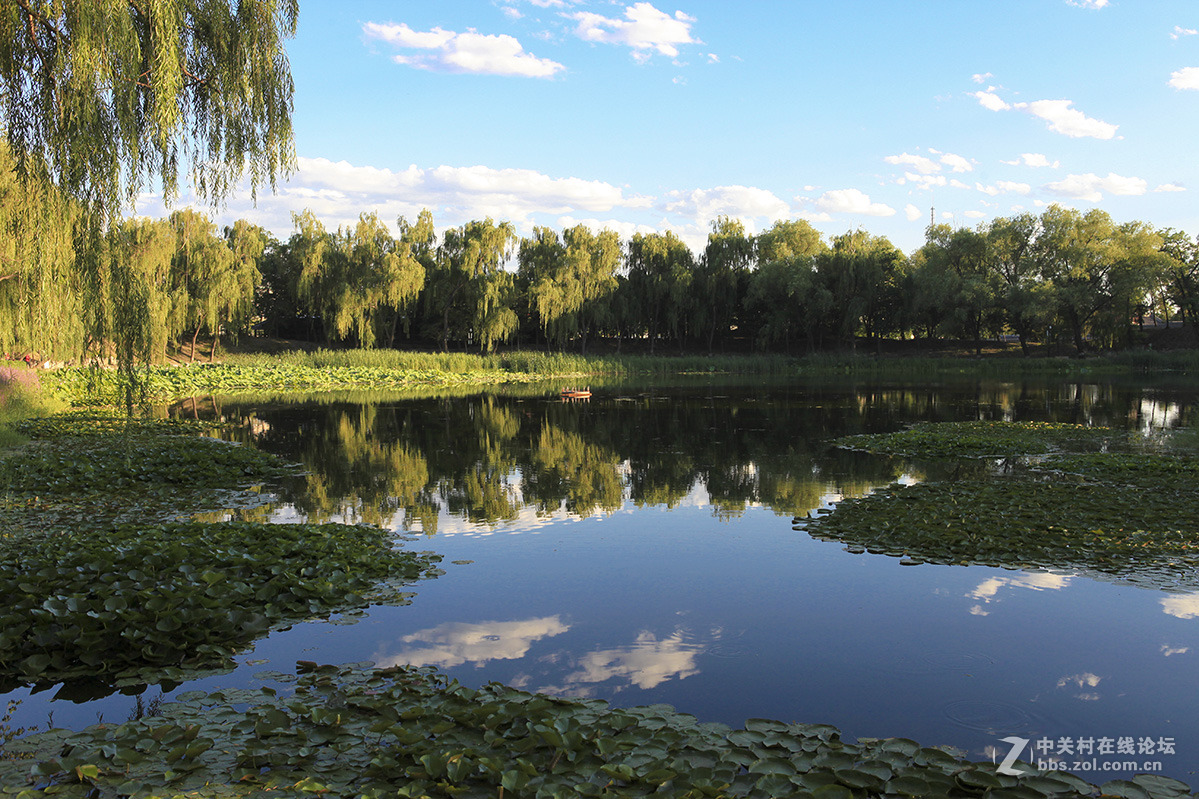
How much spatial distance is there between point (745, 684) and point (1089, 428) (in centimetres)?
1593

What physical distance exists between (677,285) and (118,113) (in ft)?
161

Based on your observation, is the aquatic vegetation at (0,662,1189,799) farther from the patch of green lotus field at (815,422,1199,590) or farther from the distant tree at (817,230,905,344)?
the distant tree at (817,230,905,344)

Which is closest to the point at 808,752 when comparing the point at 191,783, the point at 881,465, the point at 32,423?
the point at 191,783

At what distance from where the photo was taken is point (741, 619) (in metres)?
6.19

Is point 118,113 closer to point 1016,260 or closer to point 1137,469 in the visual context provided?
point 1137,469

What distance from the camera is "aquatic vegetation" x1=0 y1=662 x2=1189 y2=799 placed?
339 cm

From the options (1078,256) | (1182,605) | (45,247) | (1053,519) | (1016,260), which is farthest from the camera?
(1016,260)

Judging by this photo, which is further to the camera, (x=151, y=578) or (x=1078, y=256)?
(x=1078, y=256)

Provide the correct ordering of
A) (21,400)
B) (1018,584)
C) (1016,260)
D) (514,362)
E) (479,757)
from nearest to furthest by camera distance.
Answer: (479,757) < (1018,584) < (21,400) < (514,362) < (1016,260)

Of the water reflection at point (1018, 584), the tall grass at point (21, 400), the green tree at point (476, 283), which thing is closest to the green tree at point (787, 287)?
the green tree at point (476, 283)

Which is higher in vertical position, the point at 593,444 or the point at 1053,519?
the point at 1053,519

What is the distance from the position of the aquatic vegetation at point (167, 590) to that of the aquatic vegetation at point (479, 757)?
38.1 inches

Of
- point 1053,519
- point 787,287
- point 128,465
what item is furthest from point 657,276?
point 1053,519

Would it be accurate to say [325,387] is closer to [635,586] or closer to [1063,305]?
[635,586]
